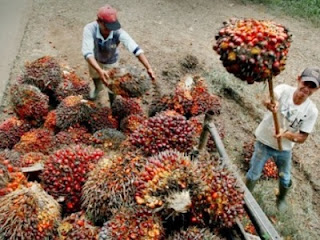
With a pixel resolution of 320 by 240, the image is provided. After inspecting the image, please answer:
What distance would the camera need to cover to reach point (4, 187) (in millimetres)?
2455

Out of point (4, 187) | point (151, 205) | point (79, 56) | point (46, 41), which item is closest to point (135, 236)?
point (151, 205)

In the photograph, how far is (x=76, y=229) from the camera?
2.39 meters

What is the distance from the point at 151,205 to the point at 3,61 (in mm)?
4536

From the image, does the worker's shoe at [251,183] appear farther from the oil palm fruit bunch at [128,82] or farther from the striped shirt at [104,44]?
the striped shirt at [104,44]

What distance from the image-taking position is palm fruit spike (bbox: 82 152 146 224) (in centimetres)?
243

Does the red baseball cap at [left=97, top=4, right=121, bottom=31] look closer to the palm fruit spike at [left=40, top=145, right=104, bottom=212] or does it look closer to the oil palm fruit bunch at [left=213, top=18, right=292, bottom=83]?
the palm fruit spike at [left=40, top=145, right=104, bottom=212]


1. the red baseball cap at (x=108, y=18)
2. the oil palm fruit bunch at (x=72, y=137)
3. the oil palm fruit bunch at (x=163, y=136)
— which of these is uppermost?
the red baseball cap at (x=108, y=18)

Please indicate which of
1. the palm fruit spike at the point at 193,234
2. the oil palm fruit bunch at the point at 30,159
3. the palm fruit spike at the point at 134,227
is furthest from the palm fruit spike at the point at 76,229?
the oil palm fruit bunch at the point at 30,159

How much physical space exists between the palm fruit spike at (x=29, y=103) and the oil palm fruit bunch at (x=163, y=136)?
5.97 feet

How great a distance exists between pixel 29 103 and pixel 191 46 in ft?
10.6

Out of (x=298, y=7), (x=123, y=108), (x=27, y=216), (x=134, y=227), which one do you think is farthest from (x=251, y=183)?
(x=298, y=7)

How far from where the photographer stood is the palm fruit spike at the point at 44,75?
4523 millimetres

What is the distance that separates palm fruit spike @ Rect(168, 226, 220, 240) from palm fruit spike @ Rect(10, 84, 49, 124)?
2.49 metres

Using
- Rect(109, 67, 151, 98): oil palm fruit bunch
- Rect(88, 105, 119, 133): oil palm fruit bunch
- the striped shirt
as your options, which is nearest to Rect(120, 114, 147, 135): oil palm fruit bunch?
Rect(88, 105, 119, 133): oil palm fruit bunch
